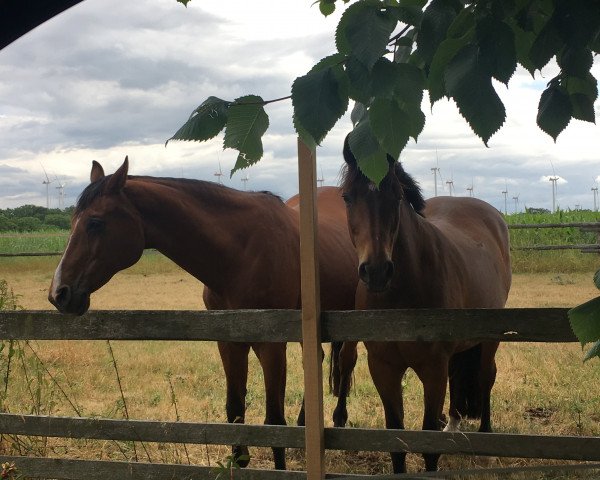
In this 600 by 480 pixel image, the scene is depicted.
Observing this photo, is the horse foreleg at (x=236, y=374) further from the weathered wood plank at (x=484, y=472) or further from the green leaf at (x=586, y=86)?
the green leaf at (x=586, y=86)

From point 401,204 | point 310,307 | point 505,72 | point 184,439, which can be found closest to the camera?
point 505,72

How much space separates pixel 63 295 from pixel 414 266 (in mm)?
1873

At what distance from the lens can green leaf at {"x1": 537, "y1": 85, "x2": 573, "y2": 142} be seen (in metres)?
1.40

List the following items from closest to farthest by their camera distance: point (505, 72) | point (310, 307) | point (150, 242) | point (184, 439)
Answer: point (505, 72)
point (310, 307)
point (184, 439)
point (150, 242)

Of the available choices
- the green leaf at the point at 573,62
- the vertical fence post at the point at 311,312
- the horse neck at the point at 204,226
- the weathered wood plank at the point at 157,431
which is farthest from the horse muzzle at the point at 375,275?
the green leaf at the point at 573,62

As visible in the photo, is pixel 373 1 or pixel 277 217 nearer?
pixel 373 1

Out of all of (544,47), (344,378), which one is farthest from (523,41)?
(344,378)

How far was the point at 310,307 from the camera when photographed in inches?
120

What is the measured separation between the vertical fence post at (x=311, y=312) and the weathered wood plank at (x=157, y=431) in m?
0.19

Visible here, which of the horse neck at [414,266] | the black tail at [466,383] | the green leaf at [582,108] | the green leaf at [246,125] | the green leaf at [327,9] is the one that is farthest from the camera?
the black tail at [466,383]

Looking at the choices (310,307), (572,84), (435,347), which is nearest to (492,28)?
(572,84)

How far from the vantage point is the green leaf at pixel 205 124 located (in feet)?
4.27

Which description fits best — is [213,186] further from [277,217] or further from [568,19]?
[568,19]

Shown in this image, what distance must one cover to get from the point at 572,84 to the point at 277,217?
276 cm
